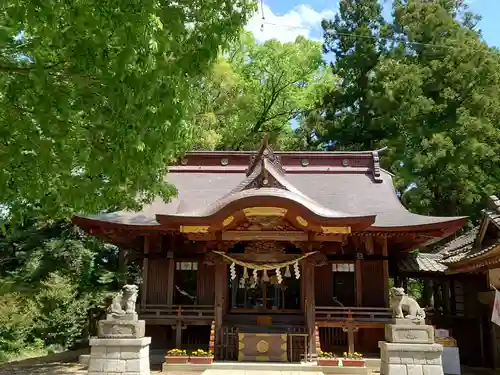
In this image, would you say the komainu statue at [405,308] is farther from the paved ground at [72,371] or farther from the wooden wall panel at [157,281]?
the wooden wall panel at [157,281]

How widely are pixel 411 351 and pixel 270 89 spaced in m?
21.5

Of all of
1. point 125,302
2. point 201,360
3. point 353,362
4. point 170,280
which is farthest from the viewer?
point 170,280

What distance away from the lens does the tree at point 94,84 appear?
4.60 m

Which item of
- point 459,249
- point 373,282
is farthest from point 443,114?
point 373,282

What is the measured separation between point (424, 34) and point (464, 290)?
50.1ft

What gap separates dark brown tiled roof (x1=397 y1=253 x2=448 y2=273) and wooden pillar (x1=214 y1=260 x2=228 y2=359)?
20.2 feet

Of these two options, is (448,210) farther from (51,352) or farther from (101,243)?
(51,352)

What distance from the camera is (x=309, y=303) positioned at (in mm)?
12547

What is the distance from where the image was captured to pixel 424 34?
2542cm

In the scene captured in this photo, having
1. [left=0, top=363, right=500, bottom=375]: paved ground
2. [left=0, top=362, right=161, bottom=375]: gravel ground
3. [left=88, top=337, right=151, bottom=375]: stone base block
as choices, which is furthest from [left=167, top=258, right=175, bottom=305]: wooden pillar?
[left=88, top=337, right=151, bottom=375]: stone base block

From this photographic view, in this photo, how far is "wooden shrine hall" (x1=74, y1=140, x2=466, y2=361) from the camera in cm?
1197

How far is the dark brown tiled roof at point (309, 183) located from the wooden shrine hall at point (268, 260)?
9 cm

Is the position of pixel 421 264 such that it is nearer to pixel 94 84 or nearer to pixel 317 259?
pixel 317 259

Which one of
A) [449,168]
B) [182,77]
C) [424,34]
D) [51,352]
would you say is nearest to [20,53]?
[182,77]
